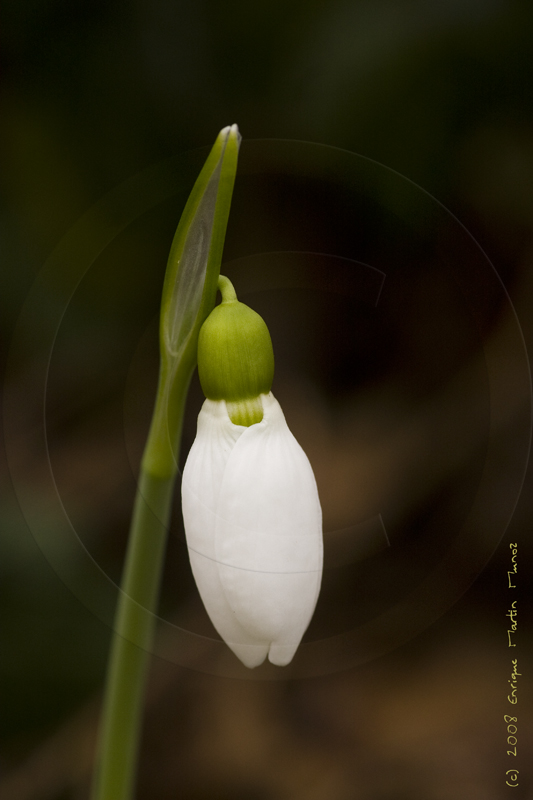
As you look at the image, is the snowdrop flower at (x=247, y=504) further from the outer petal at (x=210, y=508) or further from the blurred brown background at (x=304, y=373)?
the blurred brown background at (x=304, y=373)

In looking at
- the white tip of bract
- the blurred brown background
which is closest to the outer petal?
the white tip of bract

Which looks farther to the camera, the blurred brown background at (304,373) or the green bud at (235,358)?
the blurred brown background at (304,373)

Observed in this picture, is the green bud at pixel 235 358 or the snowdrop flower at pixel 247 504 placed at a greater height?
the green bud at pixel 235 358

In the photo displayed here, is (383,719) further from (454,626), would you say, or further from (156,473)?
(156,473)

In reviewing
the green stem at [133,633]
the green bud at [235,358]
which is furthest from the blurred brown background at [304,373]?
the green bud at [235,358]

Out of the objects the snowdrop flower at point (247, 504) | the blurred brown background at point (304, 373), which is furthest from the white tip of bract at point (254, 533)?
the blurred brown background at point (304, 373)

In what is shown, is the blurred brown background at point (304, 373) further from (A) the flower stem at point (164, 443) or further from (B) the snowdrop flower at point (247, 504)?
(B) the snowdrop flower at point (247, 504)

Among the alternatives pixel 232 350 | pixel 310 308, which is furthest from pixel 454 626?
pixel 232 350

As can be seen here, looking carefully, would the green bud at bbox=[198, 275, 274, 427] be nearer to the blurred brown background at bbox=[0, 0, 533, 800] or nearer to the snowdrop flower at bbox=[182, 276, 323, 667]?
the snowdrop flower at bbox=[182, 276, 323, 667]
